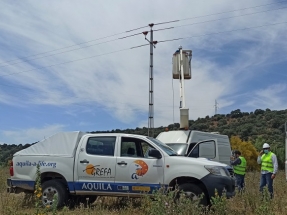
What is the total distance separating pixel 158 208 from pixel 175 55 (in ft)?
46.9

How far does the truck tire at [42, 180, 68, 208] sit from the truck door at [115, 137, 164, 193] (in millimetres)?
1295

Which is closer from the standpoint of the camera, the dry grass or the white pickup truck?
the dry grass

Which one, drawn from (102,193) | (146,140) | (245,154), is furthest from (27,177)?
(245,154)

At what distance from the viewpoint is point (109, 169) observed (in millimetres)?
8656

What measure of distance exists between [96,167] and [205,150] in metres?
6.09

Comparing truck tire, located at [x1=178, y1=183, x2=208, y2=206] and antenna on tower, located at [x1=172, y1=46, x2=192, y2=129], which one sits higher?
antenna on tower, located at [x1=172, y1=46, x2=192, y2=129]

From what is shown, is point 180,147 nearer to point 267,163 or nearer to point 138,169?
point 267,163

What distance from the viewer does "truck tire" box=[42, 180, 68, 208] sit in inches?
348

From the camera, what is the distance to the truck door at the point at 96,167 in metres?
8.64

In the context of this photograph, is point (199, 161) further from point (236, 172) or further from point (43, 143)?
point (236, 172)

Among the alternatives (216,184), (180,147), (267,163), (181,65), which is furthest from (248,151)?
(216,184)

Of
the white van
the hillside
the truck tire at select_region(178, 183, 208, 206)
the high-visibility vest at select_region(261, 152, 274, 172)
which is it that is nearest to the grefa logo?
the truck tire at select_region(178, 183, 208, 206)

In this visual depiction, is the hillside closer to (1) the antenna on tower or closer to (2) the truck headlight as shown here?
(1) the antenna on tower

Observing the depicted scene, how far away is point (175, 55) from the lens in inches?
762
